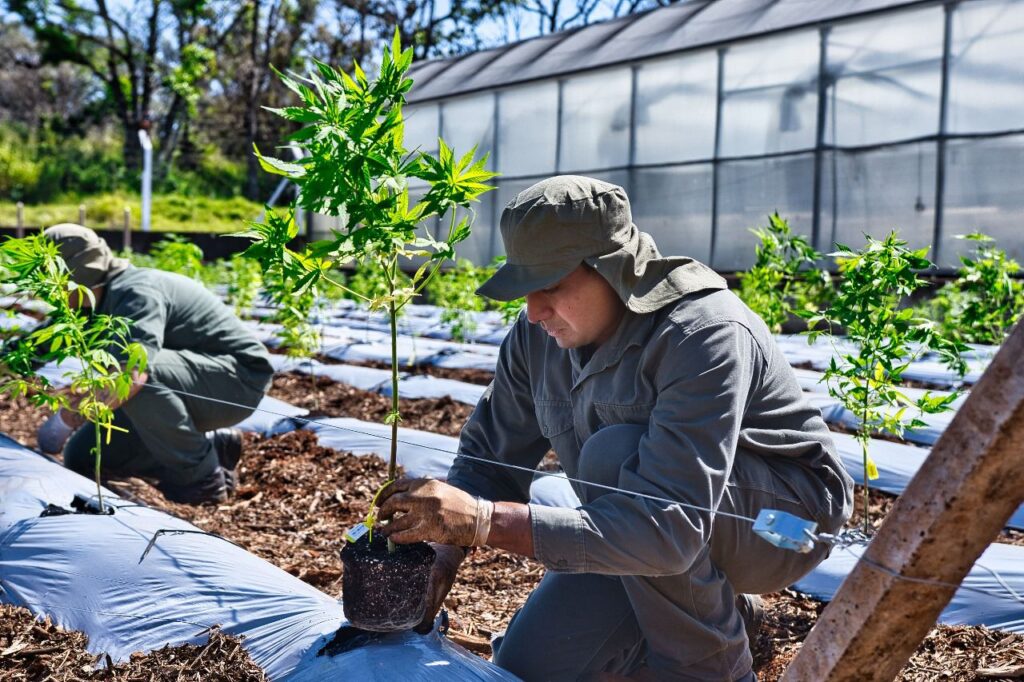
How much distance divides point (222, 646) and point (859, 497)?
Answer: 2.43 m

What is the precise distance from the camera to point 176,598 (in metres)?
2.16

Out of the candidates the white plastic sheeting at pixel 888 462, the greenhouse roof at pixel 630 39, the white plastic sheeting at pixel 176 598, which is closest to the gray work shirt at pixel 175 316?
the white plastic sheeting at pixel 176 598

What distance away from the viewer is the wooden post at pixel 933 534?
109 cm

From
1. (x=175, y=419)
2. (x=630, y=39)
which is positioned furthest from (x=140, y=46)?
(x=175, y=419)

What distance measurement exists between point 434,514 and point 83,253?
248 centimetres

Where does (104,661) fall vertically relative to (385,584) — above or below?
below

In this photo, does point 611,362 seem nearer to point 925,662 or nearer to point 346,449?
point 925,662

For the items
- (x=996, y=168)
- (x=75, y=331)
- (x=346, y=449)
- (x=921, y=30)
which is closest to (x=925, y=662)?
(x=75, y=331)

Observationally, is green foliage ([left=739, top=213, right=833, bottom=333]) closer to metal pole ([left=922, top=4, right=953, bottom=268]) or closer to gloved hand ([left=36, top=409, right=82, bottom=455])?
gloved hand ([left=36, top=409, right=82, bottom=455])

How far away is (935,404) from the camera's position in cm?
271

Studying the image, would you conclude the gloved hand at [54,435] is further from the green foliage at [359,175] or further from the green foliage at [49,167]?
the green foliage at [49,167]

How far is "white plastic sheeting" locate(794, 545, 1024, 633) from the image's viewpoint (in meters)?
2.43

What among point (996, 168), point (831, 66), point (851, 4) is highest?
point (851, 4)

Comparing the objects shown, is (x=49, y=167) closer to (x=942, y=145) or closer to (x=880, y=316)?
(x=942, y=145)
